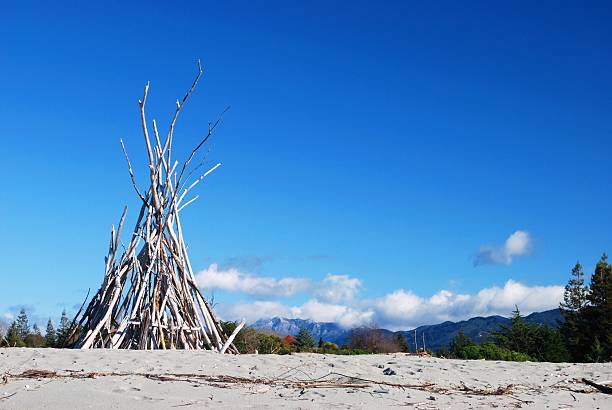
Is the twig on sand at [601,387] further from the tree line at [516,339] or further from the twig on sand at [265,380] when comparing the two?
the tree line at [516,339]

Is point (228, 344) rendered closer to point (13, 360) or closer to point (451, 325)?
point (13, 360)

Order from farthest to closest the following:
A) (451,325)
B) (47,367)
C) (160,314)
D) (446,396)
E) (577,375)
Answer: (451,325)
(160,314)
(577,375)
(47,367)
(446,396)

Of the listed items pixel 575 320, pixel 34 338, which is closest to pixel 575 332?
pixel 575 320

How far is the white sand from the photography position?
3.82 m

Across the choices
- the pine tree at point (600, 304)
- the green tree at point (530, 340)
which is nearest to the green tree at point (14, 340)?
the green tree at point (530, 340)

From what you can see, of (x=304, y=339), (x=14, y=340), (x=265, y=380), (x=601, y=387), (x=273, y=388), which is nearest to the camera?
(x=273, y=388)

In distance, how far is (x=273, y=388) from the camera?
4.39 meters

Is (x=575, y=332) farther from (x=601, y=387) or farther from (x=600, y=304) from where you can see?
(x=601, y=387)

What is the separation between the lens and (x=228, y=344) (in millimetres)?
7566

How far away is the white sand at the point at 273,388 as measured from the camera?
382cm

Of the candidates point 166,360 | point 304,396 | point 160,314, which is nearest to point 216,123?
point 160,314

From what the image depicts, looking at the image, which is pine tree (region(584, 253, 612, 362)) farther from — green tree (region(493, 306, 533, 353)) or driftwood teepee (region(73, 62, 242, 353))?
driftwood teepee (region(73, 62, 242, 353))

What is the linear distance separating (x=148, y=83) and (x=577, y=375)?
6.28 meters

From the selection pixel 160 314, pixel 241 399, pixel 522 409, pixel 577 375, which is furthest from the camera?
pixel 160 314
